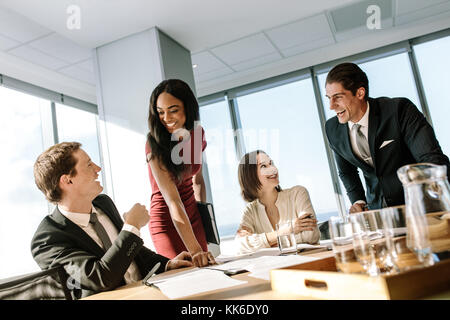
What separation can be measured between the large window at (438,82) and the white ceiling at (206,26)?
0.34 meters

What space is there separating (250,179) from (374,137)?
0.91 meters

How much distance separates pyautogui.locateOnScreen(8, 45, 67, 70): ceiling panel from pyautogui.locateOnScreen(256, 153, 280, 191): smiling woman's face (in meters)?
2.82

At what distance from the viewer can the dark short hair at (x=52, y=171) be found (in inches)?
64.0

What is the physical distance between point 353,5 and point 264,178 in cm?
242

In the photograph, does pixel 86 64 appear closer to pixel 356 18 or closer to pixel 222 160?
pixel 222 160

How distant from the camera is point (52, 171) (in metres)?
1.62

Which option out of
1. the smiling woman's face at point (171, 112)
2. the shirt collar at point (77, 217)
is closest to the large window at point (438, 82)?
the smiling woman's face at point (171, 112)

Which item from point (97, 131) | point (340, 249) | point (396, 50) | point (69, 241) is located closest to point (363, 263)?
point (340, 249)

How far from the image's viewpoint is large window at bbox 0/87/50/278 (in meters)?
4.18

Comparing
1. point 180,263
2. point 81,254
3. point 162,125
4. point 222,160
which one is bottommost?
point 180,263

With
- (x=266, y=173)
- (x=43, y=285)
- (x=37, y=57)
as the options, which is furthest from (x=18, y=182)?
(x=43, y=285)

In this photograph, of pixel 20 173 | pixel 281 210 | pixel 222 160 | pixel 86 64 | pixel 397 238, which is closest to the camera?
pixel 397 238

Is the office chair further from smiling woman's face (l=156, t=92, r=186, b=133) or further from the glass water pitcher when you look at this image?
smiling woman's face (l=156, t=92, r=186, b=133)

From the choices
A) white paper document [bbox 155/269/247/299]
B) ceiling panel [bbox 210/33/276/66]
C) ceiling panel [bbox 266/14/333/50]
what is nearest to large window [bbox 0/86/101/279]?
ceiling panel [bbox 210/33/276/66]
